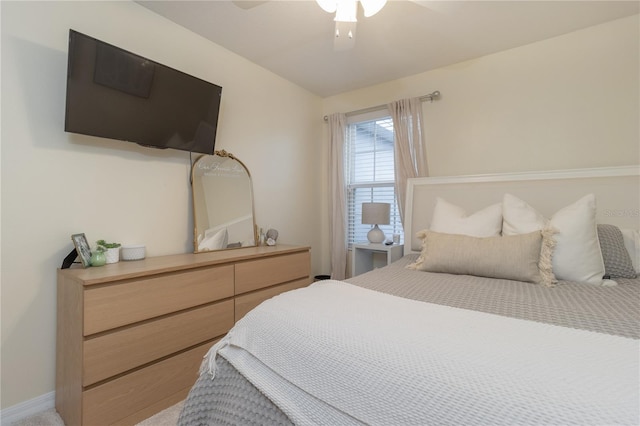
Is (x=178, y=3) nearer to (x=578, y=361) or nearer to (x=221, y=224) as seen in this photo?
(x=221, y=224)

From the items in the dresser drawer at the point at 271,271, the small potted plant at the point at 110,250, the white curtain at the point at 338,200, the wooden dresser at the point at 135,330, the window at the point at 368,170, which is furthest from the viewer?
the white curtain at the point at 338,200

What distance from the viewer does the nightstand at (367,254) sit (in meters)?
2.79

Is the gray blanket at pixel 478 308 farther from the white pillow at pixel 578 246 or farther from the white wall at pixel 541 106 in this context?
the white wall at pixel 541 106

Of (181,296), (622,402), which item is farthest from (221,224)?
(622,402)

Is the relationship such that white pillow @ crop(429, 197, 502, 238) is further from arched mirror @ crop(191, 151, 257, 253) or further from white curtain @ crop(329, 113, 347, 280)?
arched mirror @ crop(191, 151, 257, 253)

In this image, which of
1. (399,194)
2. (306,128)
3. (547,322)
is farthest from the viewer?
(306,128)

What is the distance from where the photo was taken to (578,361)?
662 mm

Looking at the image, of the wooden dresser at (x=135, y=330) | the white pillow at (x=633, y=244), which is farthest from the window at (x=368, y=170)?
the wooden dresser at (x=135, y=330)

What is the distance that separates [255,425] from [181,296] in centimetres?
105

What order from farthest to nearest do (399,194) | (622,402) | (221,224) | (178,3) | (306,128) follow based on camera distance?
(306,128), (399,194), (221,224), (178,3), (622,402)

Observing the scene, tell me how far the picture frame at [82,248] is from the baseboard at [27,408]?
75 centimetres

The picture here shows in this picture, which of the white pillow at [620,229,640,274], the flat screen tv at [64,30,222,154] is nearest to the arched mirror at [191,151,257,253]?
the flat screen tv at [64,30,222,154]

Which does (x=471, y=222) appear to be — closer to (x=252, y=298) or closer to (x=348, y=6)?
(x=348, y=6)

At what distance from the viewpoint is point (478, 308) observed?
3.59 feet
